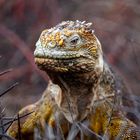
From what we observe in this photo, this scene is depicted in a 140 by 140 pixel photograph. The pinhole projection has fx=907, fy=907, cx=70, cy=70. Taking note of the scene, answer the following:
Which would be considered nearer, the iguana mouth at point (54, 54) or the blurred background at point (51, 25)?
the iguana mouth at point (54, 54)

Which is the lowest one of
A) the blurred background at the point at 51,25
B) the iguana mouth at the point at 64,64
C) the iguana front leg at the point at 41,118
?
the blurred background at the point at 51,25

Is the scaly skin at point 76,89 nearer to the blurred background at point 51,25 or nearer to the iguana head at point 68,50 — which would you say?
the iguana head at point 68,50

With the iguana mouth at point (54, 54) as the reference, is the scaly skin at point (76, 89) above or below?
below

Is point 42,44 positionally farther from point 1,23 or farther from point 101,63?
point 1,23

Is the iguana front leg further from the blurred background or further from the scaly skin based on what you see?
the blurred background

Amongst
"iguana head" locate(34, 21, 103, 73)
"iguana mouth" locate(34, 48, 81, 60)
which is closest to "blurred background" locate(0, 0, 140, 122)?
"iguana head" locate(34, 21, 103, 73)

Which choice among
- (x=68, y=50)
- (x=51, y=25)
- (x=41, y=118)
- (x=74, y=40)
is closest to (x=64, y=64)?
(x=68, y=50)

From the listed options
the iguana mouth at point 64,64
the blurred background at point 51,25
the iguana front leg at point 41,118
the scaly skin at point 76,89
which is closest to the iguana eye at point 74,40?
the scaly skin at point 76,89

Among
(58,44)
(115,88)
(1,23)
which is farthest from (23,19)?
(58,44)

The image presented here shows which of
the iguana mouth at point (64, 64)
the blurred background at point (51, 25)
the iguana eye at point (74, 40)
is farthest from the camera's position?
the blurred background at point (51, 25)
